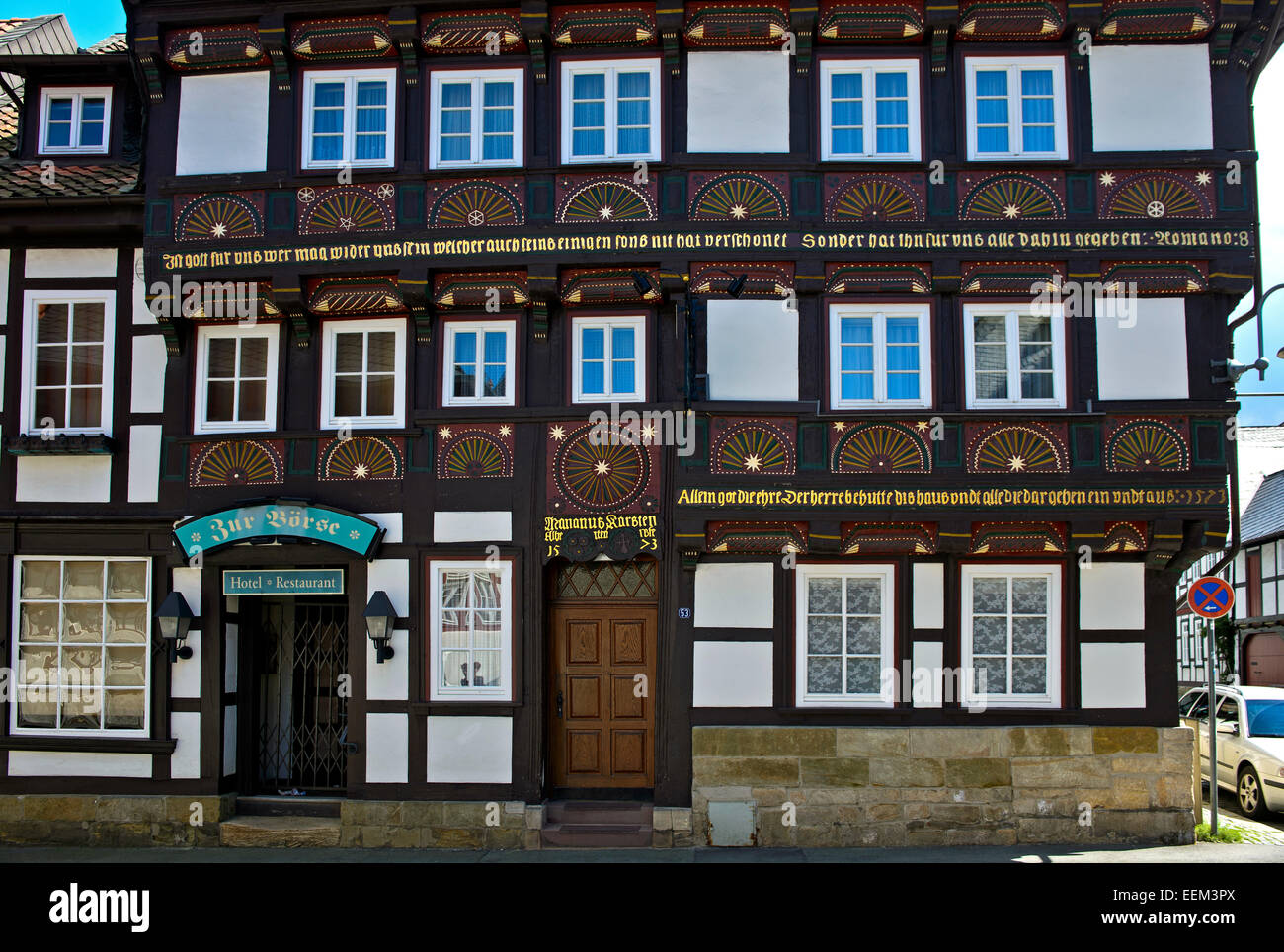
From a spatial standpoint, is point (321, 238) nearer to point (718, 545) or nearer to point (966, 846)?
point (718, 545)

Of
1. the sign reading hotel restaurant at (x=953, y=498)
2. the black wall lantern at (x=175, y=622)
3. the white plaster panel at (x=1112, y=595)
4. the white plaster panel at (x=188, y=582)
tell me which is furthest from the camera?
the white plaster panel at (x=188, y=582)

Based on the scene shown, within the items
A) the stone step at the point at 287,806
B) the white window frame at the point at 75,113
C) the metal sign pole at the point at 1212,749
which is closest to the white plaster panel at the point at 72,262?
the white window frame at the point at 75,113

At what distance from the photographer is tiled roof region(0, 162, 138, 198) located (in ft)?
39.7

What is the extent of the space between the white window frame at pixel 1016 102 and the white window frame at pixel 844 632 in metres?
4.51

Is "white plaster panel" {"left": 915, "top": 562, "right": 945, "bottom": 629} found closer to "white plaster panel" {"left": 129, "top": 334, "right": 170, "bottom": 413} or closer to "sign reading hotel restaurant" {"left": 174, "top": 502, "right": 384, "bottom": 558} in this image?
"sign reading hotel restaurant" {"left": 174, "top": 502, "right": 384, "bottom": 558}

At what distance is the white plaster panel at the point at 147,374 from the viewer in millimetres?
12172

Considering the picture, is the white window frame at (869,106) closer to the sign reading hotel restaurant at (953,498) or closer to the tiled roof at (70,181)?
the sign reading hotel restaurant at (953,498)

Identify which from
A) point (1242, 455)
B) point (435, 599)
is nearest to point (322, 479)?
point (435, 599)

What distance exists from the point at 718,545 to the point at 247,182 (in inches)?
256

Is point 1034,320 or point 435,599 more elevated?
point 1034,320

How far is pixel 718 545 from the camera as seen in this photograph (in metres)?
11.3

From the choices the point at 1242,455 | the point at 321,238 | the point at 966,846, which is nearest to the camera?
the point at 966,846

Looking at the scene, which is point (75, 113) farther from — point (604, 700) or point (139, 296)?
point (604, 700)

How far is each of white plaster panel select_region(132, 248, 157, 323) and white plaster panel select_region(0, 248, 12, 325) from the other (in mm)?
1500
